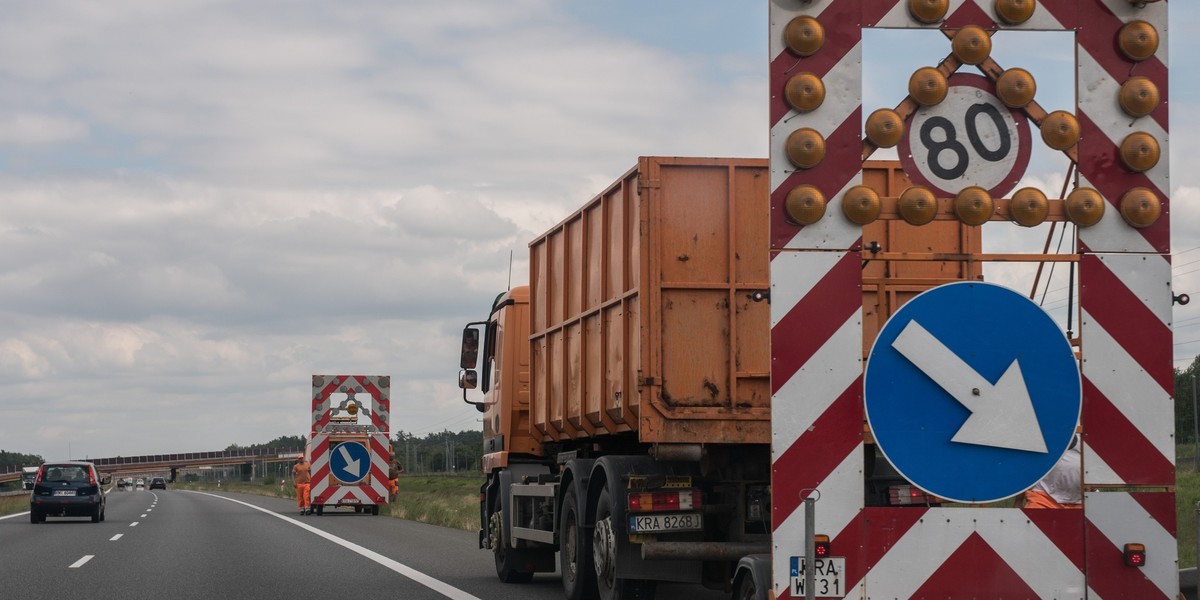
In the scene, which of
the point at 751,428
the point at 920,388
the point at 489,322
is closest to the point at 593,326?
the point at 751,428

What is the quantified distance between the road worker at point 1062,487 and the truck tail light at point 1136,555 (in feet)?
0.82

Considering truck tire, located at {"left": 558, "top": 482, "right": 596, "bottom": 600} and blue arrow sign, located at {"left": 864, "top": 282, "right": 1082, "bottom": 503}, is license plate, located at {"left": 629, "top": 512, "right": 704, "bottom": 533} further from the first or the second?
blue arrow sign, located at {"left": 864, "top": 282, "right": 1082, "bottom": 503}

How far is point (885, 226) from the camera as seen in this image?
9805 millimetres

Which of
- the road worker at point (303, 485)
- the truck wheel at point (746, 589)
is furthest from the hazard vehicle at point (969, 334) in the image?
the road worker at point (303, 485)

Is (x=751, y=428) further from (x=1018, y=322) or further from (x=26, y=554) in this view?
(x=26, y=554)

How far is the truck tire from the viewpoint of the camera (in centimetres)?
1139

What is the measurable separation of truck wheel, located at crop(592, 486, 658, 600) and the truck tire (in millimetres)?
158

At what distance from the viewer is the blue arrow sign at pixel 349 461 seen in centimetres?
3450

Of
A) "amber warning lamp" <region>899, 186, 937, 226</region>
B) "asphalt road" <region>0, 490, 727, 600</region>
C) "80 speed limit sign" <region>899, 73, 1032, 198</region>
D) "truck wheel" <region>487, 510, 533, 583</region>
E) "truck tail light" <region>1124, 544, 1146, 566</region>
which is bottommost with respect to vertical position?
"asphalt road" <region>0, 490, 727, 600</region>

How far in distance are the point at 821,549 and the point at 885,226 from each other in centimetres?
442

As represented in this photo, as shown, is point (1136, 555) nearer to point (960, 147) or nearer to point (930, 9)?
point (960, 147)

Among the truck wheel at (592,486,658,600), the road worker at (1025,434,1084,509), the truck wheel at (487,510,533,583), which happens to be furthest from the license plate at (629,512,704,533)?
the truck wheel at (487,510,533,583)

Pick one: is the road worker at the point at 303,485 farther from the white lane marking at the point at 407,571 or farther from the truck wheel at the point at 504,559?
the truck wheel at the point at 504,559

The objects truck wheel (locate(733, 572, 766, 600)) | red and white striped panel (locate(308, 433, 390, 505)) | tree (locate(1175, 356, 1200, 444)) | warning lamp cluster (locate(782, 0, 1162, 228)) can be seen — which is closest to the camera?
warning lamp cluster (locate(782, 0, 1162, 228))
